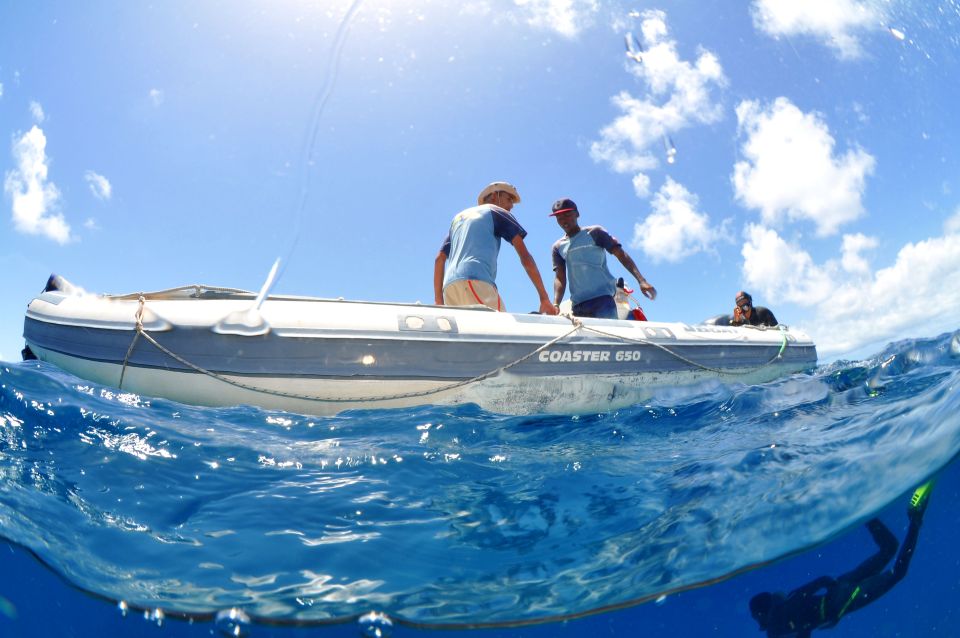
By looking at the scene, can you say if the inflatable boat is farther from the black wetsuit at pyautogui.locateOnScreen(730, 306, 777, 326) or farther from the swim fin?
the black wetsuit at pyautogui.locateOnScreen(730, 306, 777, 326)

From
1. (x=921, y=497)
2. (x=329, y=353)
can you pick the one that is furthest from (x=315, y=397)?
(x=921, y=497)

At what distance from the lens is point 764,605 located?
206 centimetres

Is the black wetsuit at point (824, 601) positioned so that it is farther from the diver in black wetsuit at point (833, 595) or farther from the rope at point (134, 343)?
the rope at point (134, 343)

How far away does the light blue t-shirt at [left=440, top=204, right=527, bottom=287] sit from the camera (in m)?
4.54

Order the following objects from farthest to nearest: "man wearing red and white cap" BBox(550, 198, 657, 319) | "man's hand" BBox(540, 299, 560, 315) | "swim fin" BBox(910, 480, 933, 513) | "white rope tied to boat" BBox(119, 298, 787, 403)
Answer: "man wearing red and white cap" BBox(550, 198, 657, 319), "man's hand" BBox(540, 299, 560, 315), "white rope tied to boat" BBox(119, 298, 787, 403), "swim fin" BBox(910, 480, 933, 513)

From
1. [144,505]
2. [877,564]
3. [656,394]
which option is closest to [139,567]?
[144,505]

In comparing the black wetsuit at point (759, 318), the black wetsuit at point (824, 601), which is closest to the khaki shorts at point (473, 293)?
the black wetsuit at point (824, 601)

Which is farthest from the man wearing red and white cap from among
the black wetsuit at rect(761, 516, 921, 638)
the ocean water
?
the black wetsuit at rect(761, 516, 921, 638)

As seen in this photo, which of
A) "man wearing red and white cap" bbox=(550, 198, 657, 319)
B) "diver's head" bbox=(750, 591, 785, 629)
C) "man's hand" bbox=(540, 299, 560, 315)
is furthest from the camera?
"man wearing red and white cap" bbox=(550, 198, 657, 319)

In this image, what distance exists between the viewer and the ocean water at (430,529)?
1.86 metres

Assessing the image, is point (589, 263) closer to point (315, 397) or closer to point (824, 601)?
point (315, 397)

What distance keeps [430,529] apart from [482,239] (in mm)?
2940

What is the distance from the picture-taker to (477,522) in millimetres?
2129

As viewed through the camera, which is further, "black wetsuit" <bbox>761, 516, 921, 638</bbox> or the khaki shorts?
the khaki shorts
